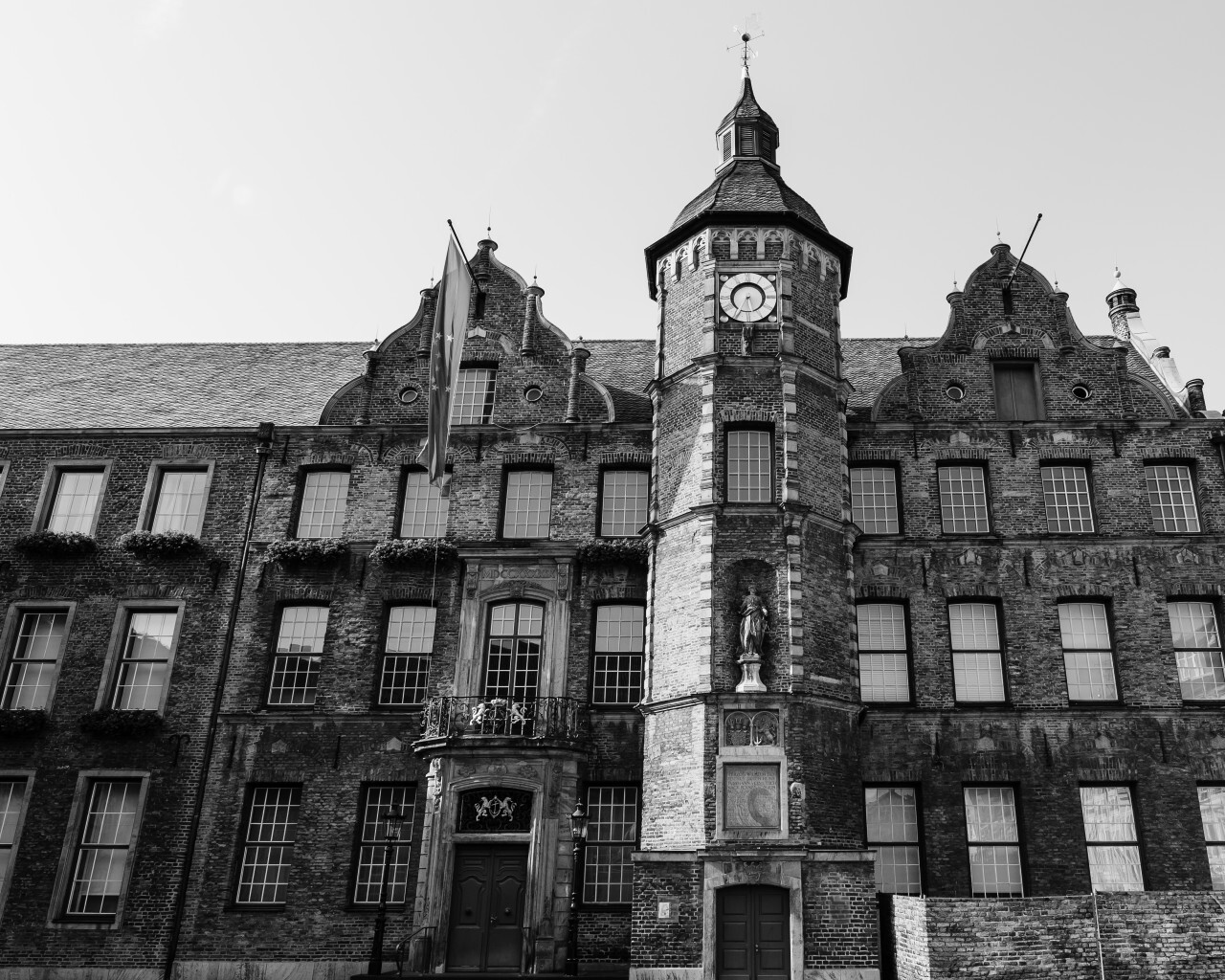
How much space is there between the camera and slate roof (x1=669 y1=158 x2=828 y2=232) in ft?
76.3

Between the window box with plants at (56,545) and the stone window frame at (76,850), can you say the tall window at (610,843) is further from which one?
the window box with plants at (56,545)

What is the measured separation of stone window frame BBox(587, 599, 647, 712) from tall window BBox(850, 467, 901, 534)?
4.62 metres

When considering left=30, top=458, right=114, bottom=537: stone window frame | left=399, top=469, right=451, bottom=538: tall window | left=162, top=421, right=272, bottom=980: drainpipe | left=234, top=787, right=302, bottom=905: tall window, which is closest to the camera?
left=162, top=421, right=272, bottom=980: drainpipe

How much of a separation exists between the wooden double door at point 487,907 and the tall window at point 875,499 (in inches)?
358

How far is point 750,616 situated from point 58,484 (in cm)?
1541

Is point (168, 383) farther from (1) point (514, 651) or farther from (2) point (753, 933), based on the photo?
(2) point (753, 933)

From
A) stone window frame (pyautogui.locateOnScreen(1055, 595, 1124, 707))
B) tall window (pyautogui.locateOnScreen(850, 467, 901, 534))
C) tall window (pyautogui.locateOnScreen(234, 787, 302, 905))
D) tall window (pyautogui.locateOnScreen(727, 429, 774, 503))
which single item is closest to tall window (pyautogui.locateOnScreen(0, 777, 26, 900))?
tall window (pyautogui.locateOnScreen(234, 787, 302, 905))

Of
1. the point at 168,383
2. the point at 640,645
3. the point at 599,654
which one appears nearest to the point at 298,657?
the point at 599,654

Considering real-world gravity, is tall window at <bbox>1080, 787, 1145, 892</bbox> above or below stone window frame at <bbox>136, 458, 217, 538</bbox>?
below

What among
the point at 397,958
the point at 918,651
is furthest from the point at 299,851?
the point at 918,651

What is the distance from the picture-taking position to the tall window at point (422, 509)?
22953mm

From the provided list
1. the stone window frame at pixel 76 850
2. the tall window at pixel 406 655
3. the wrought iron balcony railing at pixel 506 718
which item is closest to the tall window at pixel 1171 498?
the wrought iron balcony railing at pixel 506 718

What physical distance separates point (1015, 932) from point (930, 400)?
1114 cm

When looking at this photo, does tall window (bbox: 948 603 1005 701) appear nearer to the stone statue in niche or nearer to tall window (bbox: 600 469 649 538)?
the stone statue in niche
